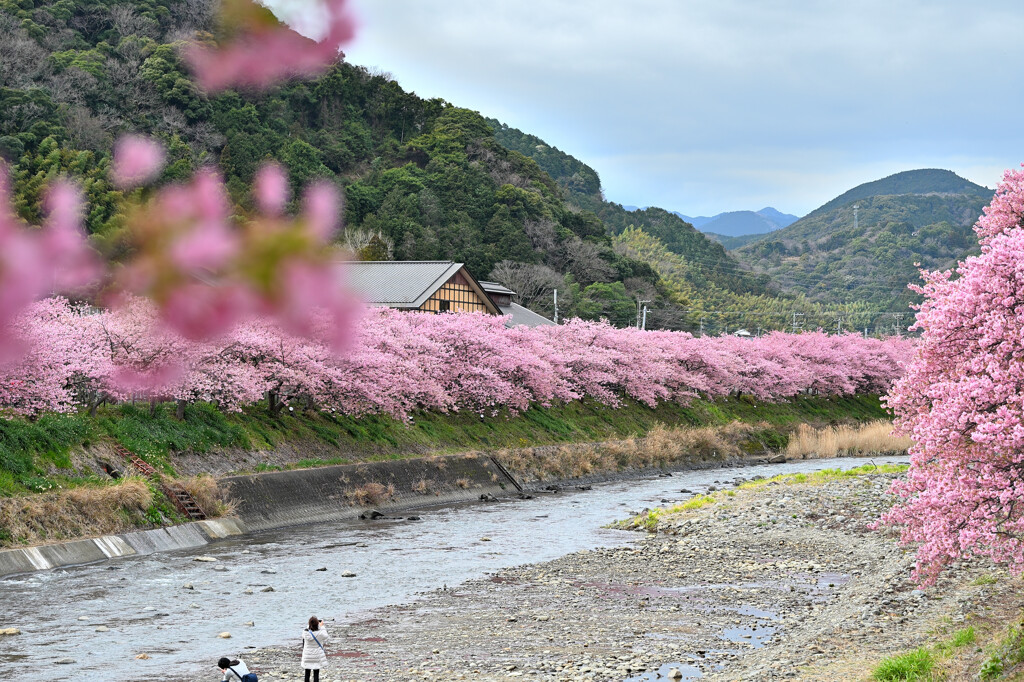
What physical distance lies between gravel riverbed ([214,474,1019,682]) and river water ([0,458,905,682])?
3.21 feet

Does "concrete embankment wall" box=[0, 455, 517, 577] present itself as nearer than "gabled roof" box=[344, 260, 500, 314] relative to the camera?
Yes

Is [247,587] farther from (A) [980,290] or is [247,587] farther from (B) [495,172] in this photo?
(B) [495,172]

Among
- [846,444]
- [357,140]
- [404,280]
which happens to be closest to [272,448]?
[404,280]

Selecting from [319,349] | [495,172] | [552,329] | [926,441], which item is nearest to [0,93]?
[319,349]

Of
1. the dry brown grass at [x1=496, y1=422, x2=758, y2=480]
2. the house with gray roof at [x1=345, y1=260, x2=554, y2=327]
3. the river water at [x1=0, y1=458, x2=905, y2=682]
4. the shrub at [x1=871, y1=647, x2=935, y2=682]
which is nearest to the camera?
the shrub at [x1=871, y1=647, x2=935, y2=682]

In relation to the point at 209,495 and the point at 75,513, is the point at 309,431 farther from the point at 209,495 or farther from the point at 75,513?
the point at 75,513

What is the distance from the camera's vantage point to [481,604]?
59.7ft

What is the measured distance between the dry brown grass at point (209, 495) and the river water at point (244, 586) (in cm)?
129

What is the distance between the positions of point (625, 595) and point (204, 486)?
13086mm

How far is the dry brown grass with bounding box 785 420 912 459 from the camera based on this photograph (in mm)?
53938

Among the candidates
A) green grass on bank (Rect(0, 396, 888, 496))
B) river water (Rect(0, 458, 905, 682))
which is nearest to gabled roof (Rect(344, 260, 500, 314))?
green grass on bank (Rect(0, 396, 888, 496))

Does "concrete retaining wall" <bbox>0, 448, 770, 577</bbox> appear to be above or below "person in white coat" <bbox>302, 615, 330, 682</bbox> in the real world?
below

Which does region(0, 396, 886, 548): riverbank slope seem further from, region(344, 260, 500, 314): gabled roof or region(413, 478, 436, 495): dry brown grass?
region(344, 260, 500, 314): gabled roof

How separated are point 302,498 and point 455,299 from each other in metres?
30.2
